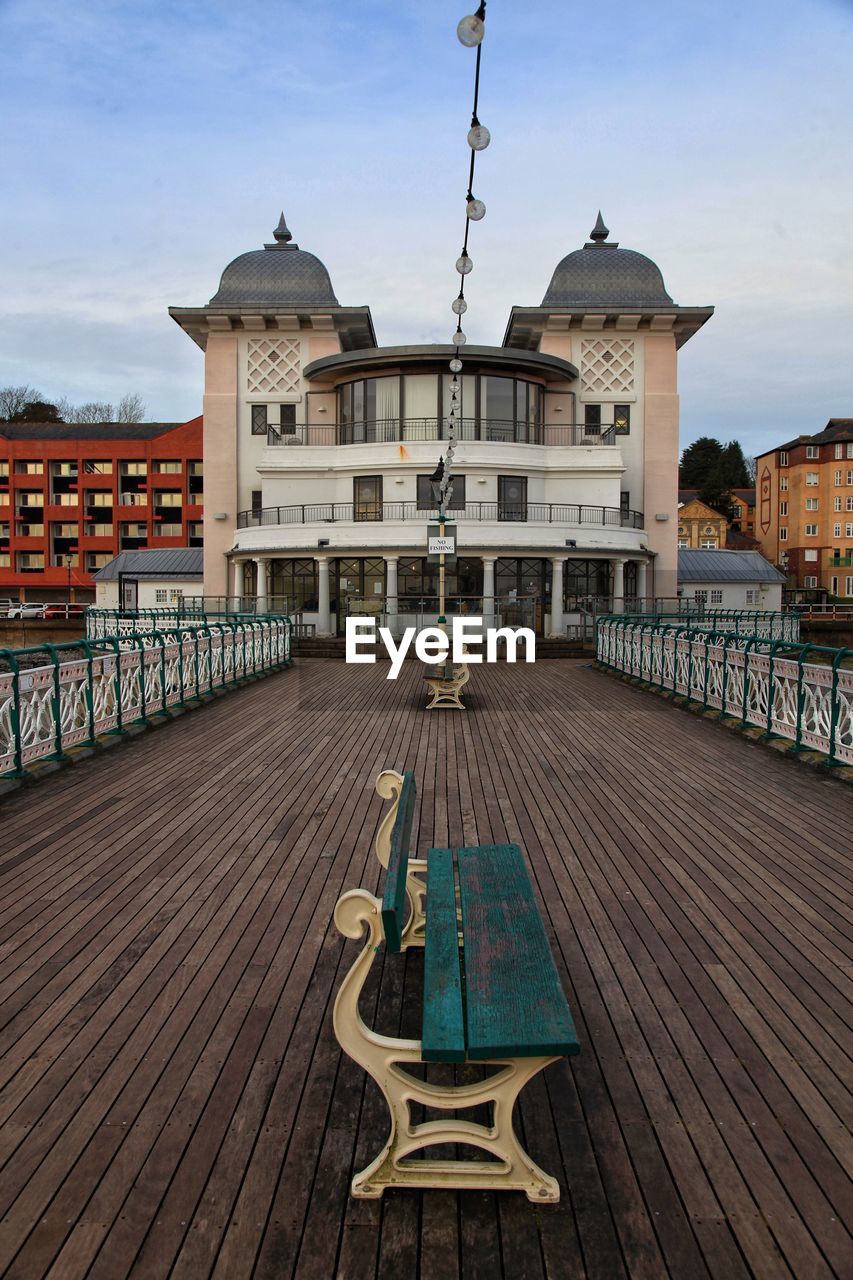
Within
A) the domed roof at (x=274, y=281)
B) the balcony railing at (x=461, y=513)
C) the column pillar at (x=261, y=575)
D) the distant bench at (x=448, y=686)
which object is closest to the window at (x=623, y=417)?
the balcony railing at (x=461, y=513)

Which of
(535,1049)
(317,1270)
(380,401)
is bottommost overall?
(317,1270)

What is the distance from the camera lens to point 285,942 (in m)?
4.27

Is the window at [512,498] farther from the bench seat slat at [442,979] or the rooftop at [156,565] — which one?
the bench seat slat at [442,979]

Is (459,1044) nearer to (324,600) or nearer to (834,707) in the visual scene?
(834,707)

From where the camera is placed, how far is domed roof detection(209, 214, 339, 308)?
37406mm

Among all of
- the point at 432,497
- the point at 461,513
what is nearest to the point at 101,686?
the point at 461,513

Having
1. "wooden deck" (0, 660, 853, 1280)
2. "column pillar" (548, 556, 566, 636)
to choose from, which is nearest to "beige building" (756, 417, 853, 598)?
"column pillar" (548, 556, 566, 636)

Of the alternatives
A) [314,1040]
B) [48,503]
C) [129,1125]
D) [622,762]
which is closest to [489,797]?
[622,762]

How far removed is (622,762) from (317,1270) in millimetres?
7244

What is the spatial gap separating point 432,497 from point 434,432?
278 cm

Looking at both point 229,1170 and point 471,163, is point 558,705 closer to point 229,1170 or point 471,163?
point 471,163

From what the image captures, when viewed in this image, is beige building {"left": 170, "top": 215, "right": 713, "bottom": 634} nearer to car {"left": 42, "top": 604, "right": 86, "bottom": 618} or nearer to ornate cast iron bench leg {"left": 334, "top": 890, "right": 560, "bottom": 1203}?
car {"left": 42, "top": 604, "right": 86, "bottom": 618}

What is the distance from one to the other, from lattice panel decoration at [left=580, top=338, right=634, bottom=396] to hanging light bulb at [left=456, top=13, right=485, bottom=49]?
3174 cm

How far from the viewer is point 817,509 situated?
6944cm
